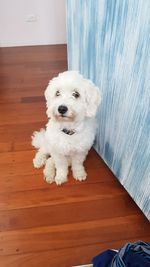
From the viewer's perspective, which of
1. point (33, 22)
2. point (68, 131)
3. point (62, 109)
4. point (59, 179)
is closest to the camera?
point (62, 109)

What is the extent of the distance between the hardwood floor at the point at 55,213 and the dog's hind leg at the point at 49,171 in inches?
1.6

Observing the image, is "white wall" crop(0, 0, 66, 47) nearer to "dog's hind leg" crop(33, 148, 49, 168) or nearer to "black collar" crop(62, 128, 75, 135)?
"dog's hind leg" crop(33, 148, 49, 168)

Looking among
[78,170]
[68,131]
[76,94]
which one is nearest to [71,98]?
[76,94]

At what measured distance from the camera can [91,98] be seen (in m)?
1.31

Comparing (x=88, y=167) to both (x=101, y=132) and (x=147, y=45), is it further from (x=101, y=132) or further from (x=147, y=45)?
(x=147, y=45)

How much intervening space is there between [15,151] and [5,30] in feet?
6.04

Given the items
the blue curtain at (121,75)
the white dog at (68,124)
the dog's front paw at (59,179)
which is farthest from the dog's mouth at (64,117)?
the dog's front paw at (59,179)

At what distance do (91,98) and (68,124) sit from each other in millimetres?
161

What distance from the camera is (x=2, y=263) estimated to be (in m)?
1.21

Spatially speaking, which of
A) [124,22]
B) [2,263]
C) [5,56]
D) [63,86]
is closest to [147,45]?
[124,22]

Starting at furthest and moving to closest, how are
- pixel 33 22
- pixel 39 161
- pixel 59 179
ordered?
1. pixel 33 22
2. pixel 39 161
3. pixel 59 179

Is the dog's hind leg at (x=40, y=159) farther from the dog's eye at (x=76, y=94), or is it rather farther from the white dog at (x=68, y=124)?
the dog's eye at (x=76, y=94)

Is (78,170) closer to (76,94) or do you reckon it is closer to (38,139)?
(38,139)

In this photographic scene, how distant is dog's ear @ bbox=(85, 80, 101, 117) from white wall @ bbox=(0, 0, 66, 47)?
2061mm
